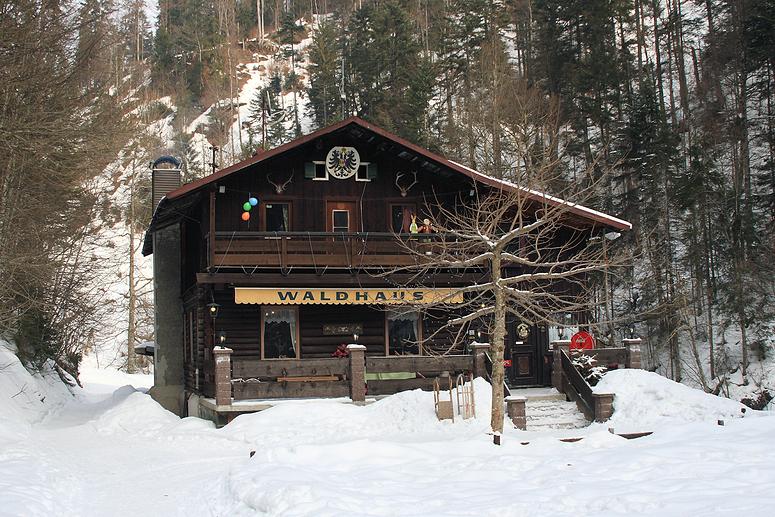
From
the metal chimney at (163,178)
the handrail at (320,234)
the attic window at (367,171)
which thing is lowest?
the handrail at (320,234)

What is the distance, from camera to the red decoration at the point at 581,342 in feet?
69.5

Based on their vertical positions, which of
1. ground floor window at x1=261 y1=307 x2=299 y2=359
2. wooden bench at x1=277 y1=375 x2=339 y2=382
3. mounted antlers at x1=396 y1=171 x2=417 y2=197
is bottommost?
wooden bench at x1=277 y1=375 x2=339 y2=382

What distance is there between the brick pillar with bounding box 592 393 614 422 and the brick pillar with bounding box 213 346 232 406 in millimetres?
8663

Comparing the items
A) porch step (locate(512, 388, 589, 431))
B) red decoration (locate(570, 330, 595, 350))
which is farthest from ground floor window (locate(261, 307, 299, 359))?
red decoration (locate(570, 330, 595, 350))

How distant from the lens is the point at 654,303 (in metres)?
33.6

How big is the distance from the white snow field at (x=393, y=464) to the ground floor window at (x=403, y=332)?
16.5 feet

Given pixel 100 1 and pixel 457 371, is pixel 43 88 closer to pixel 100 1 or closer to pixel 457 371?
pixel 100 1

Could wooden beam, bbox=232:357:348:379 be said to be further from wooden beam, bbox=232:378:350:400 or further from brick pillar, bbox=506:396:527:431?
brick pillar, bbox=506:396:527:431

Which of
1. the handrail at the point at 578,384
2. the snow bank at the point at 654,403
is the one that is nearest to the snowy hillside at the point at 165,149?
the handrail at the point at 578,384

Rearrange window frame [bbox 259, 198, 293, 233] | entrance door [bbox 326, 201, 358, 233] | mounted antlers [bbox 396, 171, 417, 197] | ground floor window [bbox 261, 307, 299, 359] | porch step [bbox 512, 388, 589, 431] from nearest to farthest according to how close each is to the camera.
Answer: porch step [bbox 512, 388, 589, 431], ground floor window [bbox 261, 307, 299, 359], window frame [bbox 259, 198, 293, 233], entrance door [bbox 326, 201, 358, 233], mounted antlers [bbox 396, 171, 417, 197]

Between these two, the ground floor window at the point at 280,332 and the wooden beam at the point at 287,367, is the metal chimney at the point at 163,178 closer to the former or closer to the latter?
the ground floor window at the point at 280,332

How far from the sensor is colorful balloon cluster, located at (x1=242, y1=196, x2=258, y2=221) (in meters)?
22.4

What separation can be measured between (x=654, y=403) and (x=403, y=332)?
8.03m

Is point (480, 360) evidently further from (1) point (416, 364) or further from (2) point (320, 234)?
(2) point (320, 234)
